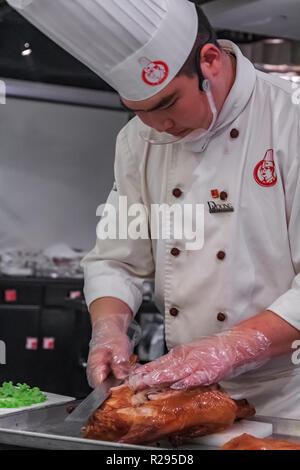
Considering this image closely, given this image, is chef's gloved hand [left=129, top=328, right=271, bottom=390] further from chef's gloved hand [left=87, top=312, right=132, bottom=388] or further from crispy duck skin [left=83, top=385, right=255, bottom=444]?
chef's gloved hand [left=87, top=312, right=132, bottom=388]

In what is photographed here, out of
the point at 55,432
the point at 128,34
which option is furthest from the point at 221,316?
the point at 128,34

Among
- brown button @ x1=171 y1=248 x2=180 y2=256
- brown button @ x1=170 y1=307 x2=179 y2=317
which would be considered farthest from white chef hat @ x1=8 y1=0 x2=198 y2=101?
brown button @ x1=170 y1=307 x2=179 y2=317

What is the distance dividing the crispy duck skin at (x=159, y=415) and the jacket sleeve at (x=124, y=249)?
1.90ft

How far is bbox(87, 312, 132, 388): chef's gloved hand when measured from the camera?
207cm

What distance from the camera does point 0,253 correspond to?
20.5 feet

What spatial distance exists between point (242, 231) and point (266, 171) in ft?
0.58

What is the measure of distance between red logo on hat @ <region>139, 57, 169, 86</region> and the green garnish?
908 mm

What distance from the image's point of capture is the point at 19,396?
2.21m

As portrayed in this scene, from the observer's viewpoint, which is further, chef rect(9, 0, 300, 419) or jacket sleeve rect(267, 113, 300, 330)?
jacket sleeve rect(267, 113, 300, 330)

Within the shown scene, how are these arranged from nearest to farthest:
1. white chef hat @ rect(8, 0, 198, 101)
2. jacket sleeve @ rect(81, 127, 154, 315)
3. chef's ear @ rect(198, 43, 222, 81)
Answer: white chef hat @ rect(8, 0, 198, 101)
chef's ear @ rect(198, 43, 222, 81)
jacket sleeve @ rect(81, 127, 154, 315)

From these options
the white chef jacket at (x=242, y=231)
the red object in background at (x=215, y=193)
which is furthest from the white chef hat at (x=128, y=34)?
the red object in background at (x=215, y=193)

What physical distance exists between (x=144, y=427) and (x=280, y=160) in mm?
859

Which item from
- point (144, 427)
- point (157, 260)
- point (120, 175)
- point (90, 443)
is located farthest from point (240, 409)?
point (120, 175)

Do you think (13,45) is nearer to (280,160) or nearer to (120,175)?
(120,175)
